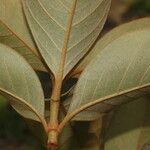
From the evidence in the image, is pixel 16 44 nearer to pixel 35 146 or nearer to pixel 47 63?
pixel 47 63

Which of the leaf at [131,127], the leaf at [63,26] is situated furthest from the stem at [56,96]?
the leaf at [131,127]

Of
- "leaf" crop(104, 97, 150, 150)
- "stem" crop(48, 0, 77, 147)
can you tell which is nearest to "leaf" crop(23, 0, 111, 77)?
"stem" crop(48, 0, 77, 147)

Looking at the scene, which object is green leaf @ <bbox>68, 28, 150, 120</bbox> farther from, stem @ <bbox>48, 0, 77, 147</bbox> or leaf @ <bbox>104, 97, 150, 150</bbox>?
leaf @ <bbox>104, 97, 150, 150</bbox>

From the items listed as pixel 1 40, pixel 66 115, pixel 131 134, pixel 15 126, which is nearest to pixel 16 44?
pixel 1 40

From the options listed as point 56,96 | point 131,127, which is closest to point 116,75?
point 56,96

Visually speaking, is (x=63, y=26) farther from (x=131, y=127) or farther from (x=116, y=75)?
(x=131, y=127)

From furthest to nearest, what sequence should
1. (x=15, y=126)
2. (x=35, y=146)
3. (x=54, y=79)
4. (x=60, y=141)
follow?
(x=15, y=126) < (x=35, y=146) < (x=60, y=141) < (x=54, y=79)

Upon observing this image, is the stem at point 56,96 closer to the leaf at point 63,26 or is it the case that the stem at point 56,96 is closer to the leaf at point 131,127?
the leaf at point 63,26
